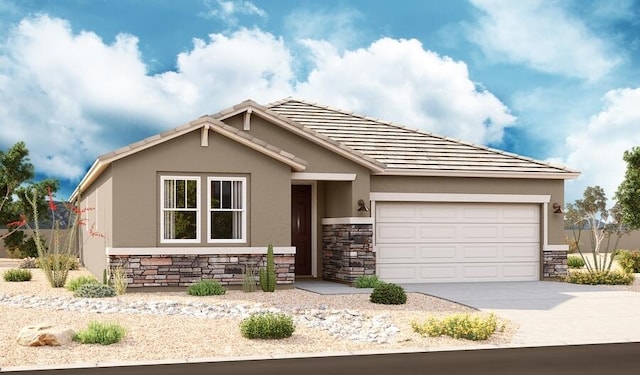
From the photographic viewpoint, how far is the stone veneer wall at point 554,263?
22203 millimetres

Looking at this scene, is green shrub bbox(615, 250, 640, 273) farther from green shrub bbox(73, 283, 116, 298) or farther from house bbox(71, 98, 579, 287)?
green shrub bbox(73, 283, 116, 298)

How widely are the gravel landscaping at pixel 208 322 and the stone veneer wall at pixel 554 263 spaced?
6.29 metres

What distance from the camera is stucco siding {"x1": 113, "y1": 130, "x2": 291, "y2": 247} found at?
17812mm

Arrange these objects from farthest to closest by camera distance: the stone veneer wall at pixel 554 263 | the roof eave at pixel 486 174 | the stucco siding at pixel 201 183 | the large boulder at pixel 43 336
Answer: the stone veneer wall at pixel 554 263 → the roof eave at pixel 486 174 → the stucco siding at pixel 201 183 → the large boulder at pixel 43 336

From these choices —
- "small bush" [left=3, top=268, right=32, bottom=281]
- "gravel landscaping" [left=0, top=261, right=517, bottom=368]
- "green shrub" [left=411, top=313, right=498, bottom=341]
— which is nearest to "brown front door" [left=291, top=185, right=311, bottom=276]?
"gravel landscaping" [left=0, top=261, right=517, bottom=368]

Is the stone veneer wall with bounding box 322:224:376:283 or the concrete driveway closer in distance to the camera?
the concrete driveway

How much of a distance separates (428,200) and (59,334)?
481 inches

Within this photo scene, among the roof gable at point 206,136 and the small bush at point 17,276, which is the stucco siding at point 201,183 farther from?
the small bush at point 17,276

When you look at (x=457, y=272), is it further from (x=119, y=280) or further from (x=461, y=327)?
(x=461, y=327)

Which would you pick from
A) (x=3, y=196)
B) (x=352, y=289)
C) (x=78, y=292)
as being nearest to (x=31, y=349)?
(x=78, y=292)

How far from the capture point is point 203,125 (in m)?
18.0

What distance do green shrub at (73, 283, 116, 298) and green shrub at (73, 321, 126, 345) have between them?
5.38 metres

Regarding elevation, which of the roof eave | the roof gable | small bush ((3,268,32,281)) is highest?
the roof gable

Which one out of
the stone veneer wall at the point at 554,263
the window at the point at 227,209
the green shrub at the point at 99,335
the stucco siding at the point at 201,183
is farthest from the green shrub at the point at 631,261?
the green shrub at the point at 99,335
